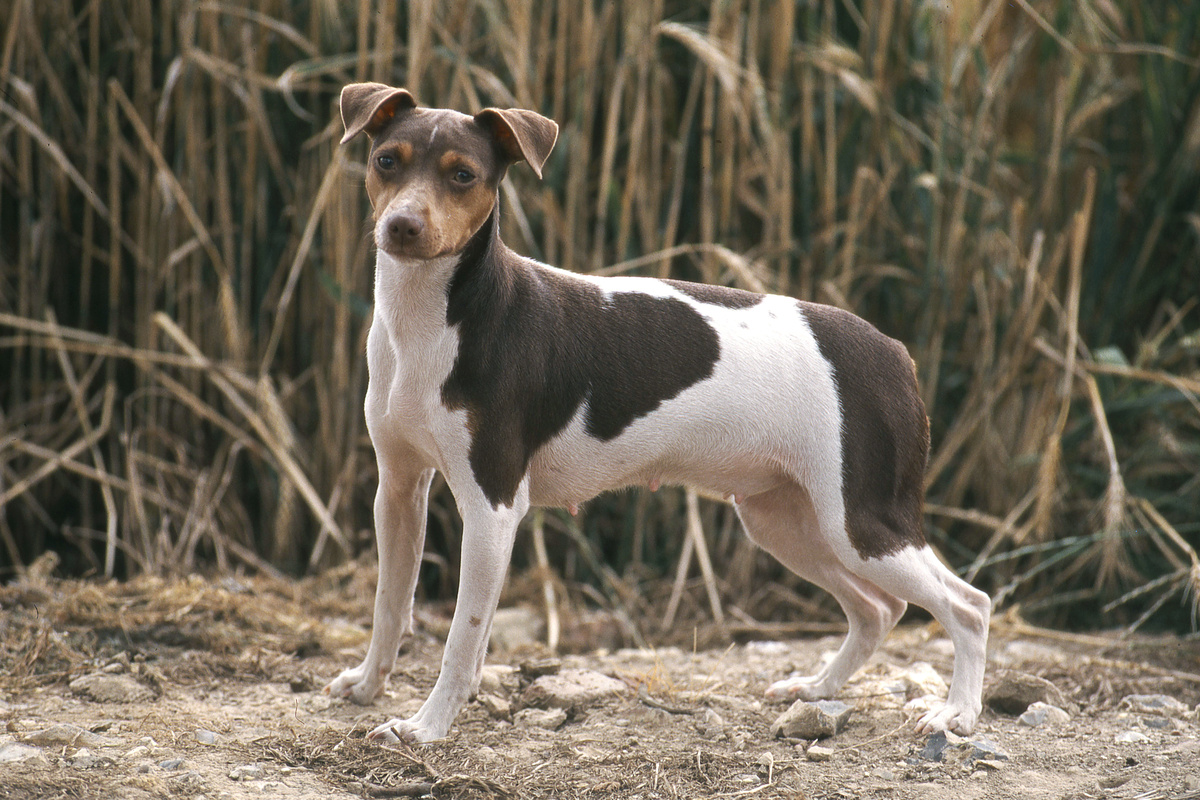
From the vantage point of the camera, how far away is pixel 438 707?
2.99m

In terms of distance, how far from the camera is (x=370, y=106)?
115 inches

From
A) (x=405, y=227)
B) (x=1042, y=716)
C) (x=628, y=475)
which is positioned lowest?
(x=1042, y=716)

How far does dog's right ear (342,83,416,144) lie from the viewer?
2.91 metres

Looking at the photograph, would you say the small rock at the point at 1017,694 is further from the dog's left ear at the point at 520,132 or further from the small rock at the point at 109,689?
the small rock at the point at 109,689

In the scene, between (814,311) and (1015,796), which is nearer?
(1015,796)

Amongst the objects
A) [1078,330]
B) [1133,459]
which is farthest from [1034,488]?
[1078,330]

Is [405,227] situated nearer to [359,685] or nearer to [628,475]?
[628,475]

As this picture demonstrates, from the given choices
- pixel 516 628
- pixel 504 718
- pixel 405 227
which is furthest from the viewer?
pixel 516 628

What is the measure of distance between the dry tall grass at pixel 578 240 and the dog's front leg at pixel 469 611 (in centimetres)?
183

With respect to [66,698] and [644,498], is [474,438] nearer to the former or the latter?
[66,698]

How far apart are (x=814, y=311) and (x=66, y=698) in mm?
2456

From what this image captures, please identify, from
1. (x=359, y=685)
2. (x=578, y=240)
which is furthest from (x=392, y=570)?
(x=578, y=240)

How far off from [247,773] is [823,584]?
1.81 m

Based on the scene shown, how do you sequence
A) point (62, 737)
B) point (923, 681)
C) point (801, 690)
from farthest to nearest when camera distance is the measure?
point (923, 681)
point (801, 690)
point (62, 737)
